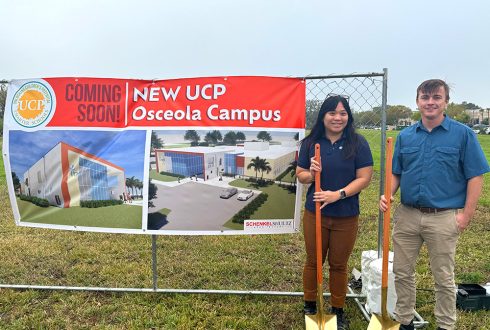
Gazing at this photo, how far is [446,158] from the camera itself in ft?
9.45

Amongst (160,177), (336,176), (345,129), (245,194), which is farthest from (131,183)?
(345,129)

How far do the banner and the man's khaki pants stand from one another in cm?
101

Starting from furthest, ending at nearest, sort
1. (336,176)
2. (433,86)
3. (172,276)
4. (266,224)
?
(172,276) < (266,224) < (336,176) < (433,86)

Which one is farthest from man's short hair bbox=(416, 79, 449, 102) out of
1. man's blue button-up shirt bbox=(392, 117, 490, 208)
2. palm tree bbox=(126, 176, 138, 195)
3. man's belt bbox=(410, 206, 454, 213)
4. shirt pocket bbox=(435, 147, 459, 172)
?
palm tree bbox=(126, 176, 138, 195)

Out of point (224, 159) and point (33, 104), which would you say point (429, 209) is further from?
point (33, 104)

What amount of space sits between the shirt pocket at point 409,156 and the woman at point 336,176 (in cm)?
→ 27

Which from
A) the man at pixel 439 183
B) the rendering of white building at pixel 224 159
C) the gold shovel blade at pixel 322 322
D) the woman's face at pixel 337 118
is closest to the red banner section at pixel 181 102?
the rendering of white building at pixel 224 159

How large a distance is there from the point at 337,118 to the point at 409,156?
0.65 metres

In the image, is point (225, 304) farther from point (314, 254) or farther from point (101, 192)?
point (101, 192)

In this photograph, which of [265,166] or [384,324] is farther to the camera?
[265,166]

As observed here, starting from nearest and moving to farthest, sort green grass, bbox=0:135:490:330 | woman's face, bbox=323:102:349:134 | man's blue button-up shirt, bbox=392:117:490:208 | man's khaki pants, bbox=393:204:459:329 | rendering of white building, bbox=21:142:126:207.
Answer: man's blue button-up shirt, bbox=392:117:490:208
man's khaki pants, bbox=393:204:459:329
woman's face, bbox=323:102:349:134
green grass, bbox=0:135:490:330
rendering of white building, bbox=21:142:126:207

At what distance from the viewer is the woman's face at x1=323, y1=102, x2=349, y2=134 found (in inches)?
121

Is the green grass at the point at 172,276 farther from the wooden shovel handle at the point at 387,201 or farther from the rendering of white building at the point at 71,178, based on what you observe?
the rendering of white building at the point at 71,178

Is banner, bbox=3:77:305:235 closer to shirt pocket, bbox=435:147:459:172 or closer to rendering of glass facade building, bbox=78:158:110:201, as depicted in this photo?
rendering of glass facade building, bbox=78:158:110:201
